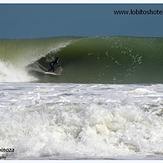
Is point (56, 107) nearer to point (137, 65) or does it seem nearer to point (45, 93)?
point (45, 93)

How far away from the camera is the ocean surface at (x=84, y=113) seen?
4.44 m

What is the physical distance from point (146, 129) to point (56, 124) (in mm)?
593

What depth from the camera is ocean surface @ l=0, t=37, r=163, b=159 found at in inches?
175

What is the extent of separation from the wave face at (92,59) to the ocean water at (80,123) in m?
0.08

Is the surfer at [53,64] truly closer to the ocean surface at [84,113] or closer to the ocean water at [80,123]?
the ocean surface at [84,113]

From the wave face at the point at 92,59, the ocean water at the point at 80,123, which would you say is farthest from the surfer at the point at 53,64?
the ocean water at the point at 80,123

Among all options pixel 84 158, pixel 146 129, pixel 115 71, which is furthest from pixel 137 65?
pixel 84 158

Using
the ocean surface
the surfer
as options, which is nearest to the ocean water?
the ocean surface

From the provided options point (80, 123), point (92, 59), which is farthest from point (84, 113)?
point (92, 59)

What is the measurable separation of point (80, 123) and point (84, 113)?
0.07 meters

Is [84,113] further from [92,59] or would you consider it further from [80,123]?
[92,59]

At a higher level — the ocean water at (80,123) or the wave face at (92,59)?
the wave face at (92,59)

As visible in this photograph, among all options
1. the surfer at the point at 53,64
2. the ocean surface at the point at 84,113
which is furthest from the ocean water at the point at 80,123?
the surfer at the point at 53,64

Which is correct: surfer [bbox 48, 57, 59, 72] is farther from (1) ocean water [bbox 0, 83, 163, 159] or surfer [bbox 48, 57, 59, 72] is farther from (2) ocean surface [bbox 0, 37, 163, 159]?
(1) ocean water [bbox 0, 83, 163, 159]
